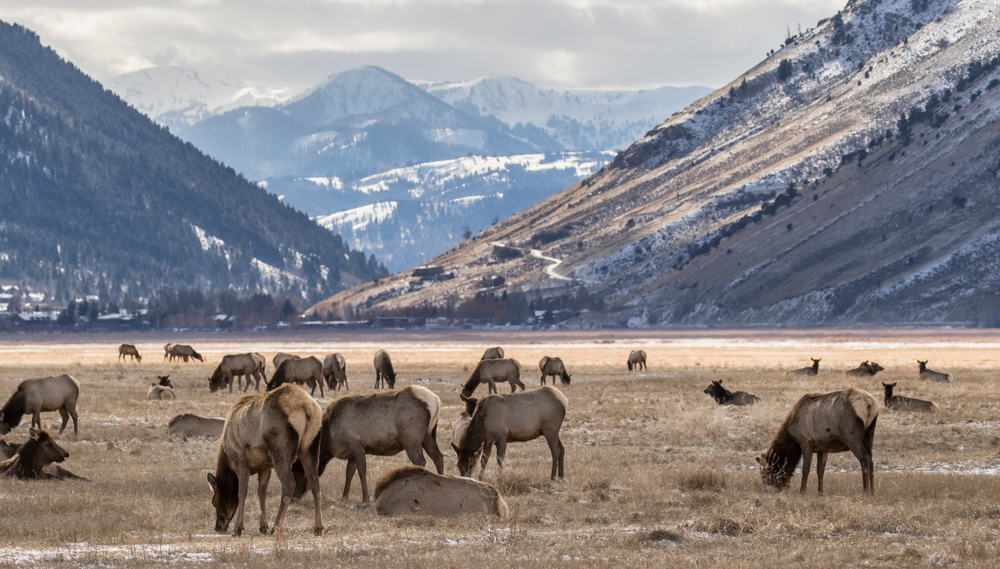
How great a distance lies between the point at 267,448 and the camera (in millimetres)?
14250

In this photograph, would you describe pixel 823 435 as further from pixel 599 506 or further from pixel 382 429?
pixel 382 429

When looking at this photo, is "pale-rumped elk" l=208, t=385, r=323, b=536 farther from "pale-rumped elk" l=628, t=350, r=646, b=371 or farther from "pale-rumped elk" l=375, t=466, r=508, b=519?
"pale-rumped elk" l=628, t=350, r=646, b=371

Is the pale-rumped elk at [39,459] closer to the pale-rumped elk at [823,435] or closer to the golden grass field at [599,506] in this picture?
the golden grass field at [599,506]

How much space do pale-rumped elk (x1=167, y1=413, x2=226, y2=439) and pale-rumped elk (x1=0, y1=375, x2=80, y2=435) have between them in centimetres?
240

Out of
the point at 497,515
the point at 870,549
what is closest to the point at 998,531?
→ the point at 870,549

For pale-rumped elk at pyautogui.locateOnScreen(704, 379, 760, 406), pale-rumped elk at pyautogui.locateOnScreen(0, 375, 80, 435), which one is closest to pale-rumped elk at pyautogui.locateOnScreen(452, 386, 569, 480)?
pale-rumped elk at pyautogui.locateOnScreen(0, 375, 80, 435)

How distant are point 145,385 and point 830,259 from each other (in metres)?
160

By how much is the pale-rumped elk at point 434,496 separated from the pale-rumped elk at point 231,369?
28.9m

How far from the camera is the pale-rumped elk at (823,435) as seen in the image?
17812 mm

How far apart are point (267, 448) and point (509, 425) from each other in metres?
6.92

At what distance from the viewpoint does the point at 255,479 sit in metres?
20.0

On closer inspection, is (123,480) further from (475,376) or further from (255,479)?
(475,376)

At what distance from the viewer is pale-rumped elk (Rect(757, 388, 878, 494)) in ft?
58.4

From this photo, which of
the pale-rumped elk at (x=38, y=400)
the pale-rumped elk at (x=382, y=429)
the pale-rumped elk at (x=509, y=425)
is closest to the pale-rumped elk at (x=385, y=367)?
the pale-rumped elk at (x=38, y=400)
